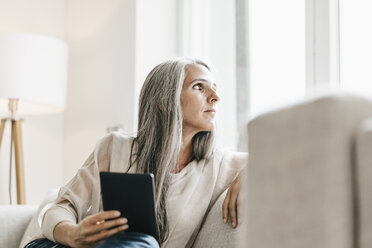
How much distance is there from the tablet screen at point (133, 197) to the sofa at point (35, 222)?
7.6 inches

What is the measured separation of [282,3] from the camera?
7.16ft

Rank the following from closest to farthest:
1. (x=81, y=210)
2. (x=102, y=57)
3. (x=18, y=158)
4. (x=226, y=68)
A: (x=81, y=210) → (x=226, y=68) → (x=18, y=158) → (x=102, y=57)

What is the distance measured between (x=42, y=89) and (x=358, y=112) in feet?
7.81

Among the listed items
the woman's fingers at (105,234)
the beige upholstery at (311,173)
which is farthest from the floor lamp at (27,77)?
the beige upholstery at (311,173)

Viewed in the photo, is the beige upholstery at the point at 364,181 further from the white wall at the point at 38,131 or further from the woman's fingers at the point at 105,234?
the white wall at the point at 38,131

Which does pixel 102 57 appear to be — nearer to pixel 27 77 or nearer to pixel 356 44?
pixel 27 77

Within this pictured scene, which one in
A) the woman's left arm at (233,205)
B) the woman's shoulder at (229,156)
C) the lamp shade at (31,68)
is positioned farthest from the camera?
the lamp shade at (31,68)

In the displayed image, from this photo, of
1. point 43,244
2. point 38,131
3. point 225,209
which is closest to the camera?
point 225,209

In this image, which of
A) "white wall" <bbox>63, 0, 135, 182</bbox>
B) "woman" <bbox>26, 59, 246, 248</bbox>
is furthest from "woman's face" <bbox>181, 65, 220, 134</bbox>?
"white wall" <bbox>63, 0, 135, 182</bbox>

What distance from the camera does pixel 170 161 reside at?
5.47ft

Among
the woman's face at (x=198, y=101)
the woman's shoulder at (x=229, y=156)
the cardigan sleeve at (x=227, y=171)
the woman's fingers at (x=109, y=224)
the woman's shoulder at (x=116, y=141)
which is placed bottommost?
the woman's fingers at (x=109, y=224)

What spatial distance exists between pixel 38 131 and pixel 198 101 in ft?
5.97

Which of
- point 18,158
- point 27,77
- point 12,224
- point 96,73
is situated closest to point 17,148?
point 18,158

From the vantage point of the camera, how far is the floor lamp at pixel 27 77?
2666mm
